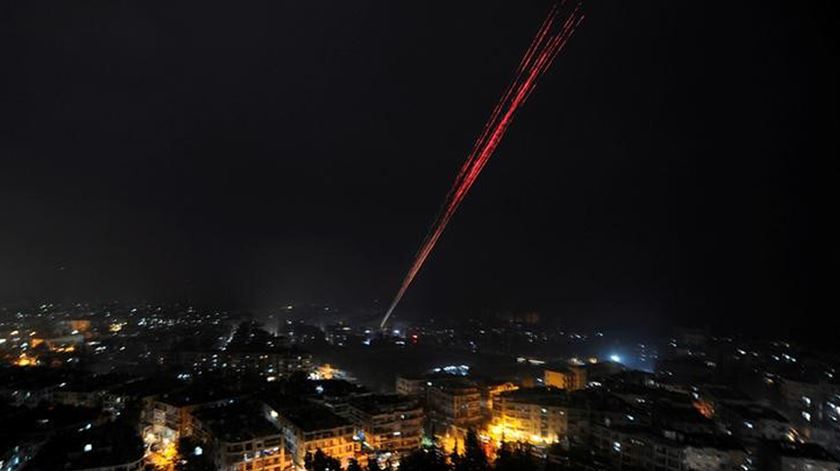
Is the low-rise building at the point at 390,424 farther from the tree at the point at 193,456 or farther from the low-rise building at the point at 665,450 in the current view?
the low-rise building at the point at 665,450

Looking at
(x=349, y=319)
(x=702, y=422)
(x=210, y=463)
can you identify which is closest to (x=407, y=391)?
(x=210, y=463)

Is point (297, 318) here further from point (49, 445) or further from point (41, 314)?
point (49, 445)

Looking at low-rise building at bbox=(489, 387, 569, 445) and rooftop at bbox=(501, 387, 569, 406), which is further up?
rooftop at bbox=(501, 387, 569, 406)

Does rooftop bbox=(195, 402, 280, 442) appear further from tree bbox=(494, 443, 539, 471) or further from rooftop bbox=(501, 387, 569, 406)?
rooftop bbox=(501, 387, 569, 406)

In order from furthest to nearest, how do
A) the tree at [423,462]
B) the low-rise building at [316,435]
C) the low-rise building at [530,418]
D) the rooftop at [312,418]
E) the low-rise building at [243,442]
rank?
the low-rise building at [530,418] < the rooftop at [312,418] < the low-rise building at [316,435] < the tree at [423,462] < the low-rise building at [243,442]

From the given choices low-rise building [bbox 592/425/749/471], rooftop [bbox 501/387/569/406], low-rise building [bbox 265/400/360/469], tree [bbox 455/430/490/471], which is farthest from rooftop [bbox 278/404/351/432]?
low-rise building [bbox 592/425/749/471]

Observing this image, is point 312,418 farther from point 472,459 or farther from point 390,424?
point 472,459

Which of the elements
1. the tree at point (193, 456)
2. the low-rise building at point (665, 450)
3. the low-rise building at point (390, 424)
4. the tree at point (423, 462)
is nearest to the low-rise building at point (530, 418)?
the low-rise building at point (665, 450)
